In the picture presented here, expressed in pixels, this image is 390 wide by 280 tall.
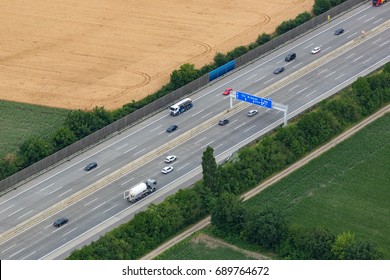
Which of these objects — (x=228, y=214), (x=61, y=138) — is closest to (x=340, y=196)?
(x=228, y=214)

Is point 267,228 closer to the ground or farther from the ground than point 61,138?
closer to the ground

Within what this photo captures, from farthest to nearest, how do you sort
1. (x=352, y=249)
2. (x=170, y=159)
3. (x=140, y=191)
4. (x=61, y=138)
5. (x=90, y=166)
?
(x=61, y=138), (x=170, y=159), (x=90, y=166), (x=140, y=191), (x=352, y=249)

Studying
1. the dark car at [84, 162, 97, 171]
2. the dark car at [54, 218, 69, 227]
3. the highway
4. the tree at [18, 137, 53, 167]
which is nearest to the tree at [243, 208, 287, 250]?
the highway

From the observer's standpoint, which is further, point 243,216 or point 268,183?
point 268,183

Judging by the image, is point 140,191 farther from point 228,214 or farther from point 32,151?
point 32,151

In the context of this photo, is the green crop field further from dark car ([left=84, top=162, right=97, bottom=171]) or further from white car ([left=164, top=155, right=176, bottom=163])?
dark car ([left=84, top=162, right=97, bottom=171])

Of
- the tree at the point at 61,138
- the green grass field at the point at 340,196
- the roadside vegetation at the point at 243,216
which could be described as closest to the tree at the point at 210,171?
the roadside vegetation at the point at 243,216

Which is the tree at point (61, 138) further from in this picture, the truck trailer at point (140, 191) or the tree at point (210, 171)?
the tree at point (210, 171)

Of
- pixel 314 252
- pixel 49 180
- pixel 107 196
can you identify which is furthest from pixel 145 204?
pixel 314 252
